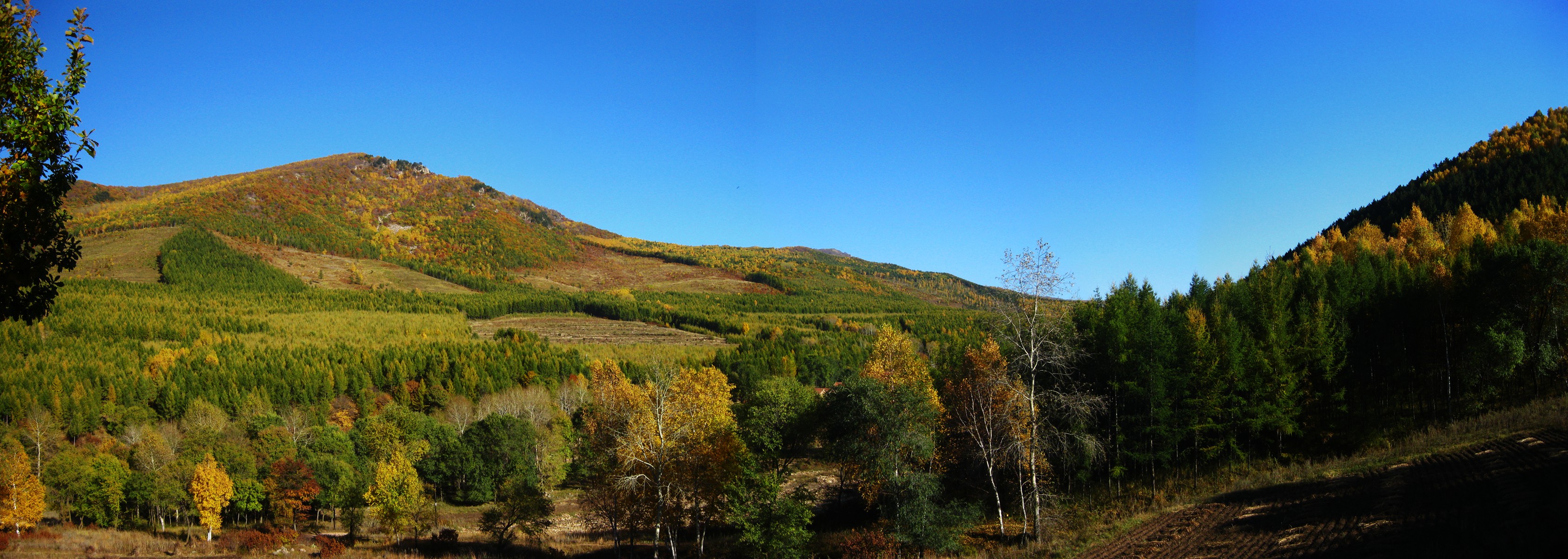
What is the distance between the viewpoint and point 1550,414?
79.3 ft

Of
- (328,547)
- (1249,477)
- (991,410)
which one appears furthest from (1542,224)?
(328,547)

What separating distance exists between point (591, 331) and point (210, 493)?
106 m

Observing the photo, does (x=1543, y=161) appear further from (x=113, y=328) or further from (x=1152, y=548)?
(x=113, y=328)

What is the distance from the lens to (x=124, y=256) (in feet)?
481

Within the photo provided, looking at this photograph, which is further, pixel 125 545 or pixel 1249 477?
pixel 125 545

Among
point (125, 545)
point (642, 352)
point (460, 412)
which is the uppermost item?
point (642, 352)

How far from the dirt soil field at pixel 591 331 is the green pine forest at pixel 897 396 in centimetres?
3627

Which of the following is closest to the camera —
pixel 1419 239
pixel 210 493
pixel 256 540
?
pixel 256 540

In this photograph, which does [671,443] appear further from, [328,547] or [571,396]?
[571,396]

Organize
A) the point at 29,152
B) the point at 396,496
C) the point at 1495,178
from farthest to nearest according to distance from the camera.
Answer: the point at 1495,178 < the point at 396,496 < the point at 29,152

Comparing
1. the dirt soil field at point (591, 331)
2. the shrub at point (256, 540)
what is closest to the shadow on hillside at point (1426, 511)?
the shrub at point (256, 540)

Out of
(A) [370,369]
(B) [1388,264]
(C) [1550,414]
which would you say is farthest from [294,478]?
(B) [1388,264]

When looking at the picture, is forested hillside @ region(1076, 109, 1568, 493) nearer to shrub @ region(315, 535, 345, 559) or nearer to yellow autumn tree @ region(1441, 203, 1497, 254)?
yellow autumn tree @ region(1441, 203, 1497, 254)

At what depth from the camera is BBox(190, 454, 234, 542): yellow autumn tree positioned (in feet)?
150
